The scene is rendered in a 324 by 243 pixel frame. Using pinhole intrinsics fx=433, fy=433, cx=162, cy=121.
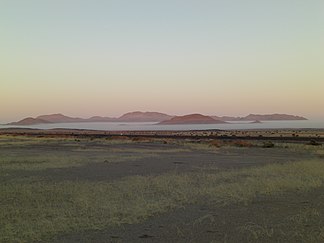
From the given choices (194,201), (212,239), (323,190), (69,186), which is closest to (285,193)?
(323,190)

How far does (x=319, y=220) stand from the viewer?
11.5m

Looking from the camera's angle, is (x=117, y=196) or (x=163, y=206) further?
(x=117, y=196)

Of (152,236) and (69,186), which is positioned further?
(69,186)

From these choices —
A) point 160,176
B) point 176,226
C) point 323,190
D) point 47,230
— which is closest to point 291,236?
point 176,226

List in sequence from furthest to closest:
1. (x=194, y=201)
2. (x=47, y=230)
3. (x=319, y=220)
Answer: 1. (x=194, y=201)
2. (x=319, y=220)
3. (x=47, y=230)

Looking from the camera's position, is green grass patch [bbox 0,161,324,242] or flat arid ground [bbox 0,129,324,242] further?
green grass patch [bbox 0,161,324,242]

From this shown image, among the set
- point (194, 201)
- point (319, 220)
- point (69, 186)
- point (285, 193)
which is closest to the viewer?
point (319, 220)

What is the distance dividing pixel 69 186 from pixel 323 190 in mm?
10262

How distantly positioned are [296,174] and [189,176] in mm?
5530

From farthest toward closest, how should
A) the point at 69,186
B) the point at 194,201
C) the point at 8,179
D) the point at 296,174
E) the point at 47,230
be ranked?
the point at 296,174 → the point at 8,179 → the point at 69,186 → the point at 194,201 → the point at 47,230

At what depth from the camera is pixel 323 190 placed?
1698cm

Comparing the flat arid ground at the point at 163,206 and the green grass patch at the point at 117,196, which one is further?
the green grass patch at the point at 117,196

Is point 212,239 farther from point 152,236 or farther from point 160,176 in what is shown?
point 160,176

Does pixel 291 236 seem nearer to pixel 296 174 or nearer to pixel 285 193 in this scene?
pixel 285 193
